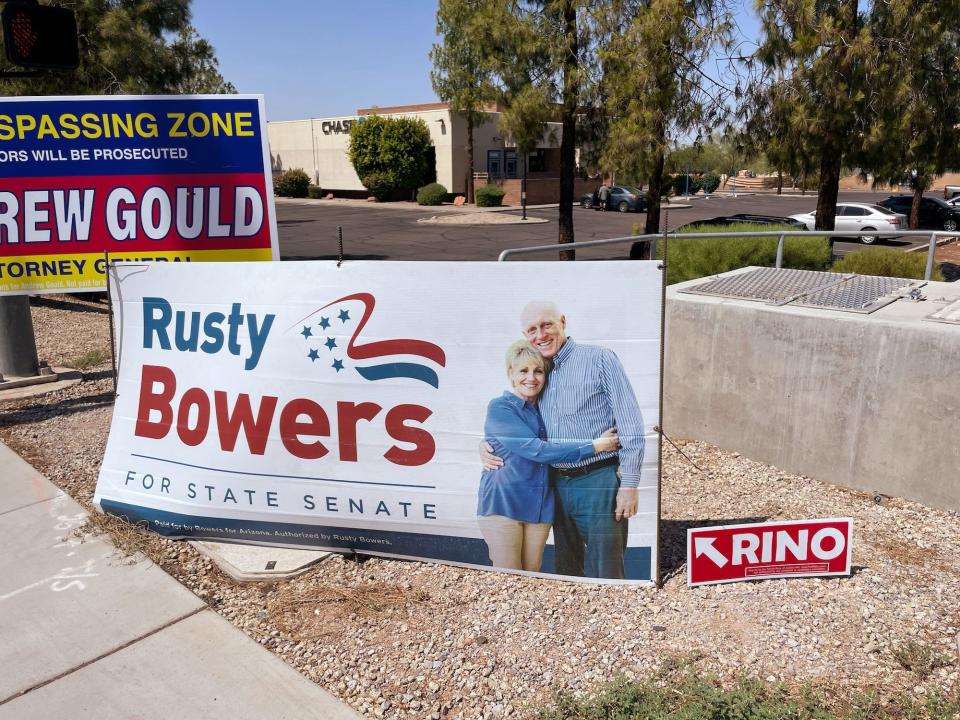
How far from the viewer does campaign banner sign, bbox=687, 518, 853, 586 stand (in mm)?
4391

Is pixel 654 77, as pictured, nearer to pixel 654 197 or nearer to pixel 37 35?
pixel 654 197

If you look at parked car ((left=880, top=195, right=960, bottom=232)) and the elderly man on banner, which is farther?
parked car ((left=880, top=195, right=960, bottom=232))

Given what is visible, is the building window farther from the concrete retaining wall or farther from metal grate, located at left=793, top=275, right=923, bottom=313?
the concrete retaining wall

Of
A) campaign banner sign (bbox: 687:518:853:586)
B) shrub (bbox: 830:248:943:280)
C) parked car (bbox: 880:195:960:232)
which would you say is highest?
shrub (bbox: 830:248:943:280)

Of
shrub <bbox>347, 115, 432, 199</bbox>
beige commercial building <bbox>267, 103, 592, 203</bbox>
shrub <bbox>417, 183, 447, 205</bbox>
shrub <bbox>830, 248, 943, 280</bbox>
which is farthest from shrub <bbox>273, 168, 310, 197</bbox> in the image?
shrub <bbox>830, 248, 943, 280</bbox>

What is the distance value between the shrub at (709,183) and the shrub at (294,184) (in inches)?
1229

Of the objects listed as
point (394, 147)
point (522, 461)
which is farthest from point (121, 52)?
point (394, 147)

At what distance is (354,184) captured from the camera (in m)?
55.1

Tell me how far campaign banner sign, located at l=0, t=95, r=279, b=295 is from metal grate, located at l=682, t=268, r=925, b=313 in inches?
173

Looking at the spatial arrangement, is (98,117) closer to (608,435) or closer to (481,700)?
(608,435)

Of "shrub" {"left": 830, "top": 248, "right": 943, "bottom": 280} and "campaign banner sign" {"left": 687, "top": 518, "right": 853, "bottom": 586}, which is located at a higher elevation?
"shrub" {"left": 830, "top": 248, "right": 943, "bottom": 280}

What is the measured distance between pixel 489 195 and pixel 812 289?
39.5 meters

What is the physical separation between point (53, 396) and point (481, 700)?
7.02 m

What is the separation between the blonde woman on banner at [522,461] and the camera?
444 centimetres
